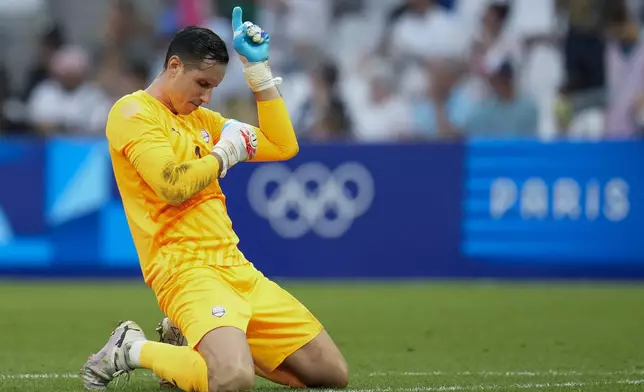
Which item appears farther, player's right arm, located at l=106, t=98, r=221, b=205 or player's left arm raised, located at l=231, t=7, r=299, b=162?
player's left arm raised, located at l=231, t=7, r=299, b=162

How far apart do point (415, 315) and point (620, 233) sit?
11.7 ft

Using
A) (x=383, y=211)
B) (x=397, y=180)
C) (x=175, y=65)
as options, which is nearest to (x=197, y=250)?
(x=175, y=65)

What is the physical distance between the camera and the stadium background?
11.0m

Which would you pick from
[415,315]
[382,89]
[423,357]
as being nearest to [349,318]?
[415,315]

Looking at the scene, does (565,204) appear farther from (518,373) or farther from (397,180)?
(518,373)

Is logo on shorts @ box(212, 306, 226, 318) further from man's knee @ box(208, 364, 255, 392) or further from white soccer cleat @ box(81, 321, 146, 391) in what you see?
white soccer cleat @ box(81, 321, 146, 391)

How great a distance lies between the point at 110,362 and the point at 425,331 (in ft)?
13.1

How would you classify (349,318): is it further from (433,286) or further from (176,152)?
(176,152)

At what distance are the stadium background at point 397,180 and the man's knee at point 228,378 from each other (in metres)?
1.85

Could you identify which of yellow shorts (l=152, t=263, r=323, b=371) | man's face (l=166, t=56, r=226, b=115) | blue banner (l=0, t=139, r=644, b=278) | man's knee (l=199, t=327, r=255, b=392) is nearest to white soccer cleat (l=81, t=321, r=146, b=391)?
yellow shorts (l=152, t=263, r=323, b=371)

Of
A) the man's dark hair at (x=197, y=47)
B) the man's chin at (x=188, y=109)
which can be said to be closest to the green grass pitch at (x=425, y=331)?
the man's chin at (x=188, y=109)

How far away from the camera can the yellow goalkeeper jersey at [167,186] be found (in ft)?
21.6

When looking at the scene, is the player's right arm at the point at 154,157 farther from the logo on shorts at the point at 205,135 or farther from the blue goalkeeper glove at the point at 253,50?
Result: the blue goalkeeper glove at the point at 253,50

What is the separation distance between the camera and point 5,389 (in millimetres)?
7074
